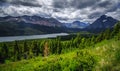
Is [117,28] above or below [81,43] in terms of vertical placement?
above

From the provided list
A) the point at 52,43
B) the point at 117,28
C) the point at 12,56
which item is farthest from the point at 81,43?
the point at 12,56

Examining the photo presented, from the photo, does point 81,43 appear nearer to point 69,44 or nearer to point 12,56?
point 69,44

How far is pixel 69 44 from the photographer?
103375 millimetres

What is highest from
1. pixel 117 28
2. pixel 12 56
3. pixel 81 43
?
pixel 117 28

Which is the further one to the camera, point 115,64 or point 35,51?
point 35,51

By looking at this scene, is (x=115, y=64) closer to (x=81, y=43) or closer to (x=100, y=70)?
(x=100, y=70)

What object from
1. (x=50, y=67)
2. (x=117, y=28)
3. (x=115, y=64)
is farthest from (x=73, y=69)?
(x=117, y=28)

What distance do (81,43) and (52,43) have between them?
15.4 meters

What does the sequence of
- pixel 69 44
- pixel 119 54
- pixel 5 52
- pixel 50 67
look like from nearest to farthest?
1. pixel 119 54
2. pixel 50 67
3. pixel 5 52
4. pixel 69 44

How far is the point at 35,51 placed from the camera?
95938mm

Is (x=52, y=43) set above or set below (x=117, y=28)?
below

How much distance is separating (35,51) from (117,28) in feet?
139

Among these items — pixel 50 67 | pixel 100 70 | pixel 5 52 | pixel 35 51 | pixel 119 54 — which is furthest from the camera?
A: pixel 35 51

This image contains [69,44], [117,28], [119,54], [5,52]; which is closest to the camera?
[119,54]
